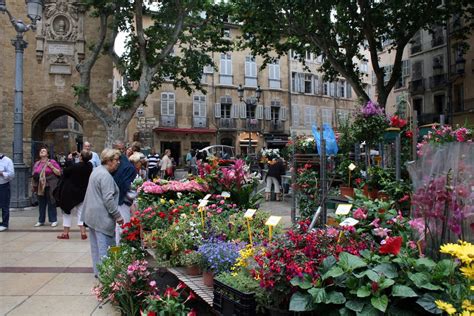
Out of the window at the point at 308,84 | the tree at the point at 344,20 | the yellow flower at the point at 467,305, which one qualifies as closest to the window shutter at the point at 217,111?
the window at the point at 308,84

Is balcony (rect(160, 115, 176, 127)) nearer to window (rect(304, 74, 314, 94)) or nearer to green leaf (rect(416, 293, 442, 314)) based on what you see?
window (rect(304, 74, 314, 94))

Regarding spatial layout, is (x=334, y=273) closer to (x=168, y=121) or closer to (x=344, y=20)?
(x=344, y=20)

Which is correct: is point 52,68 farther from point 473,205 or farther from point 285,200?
point 473,205

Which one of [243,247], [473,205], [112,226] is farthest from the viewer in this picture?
[112,226]

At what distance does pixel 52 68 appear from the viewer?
73.7 ft

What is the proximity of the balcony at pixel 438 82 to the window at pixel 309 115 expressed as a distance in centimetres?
1198

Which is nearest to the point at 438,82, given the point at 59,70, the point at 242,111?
the point at 242,111

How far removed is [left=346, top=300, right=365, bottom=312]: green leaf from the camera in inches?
100

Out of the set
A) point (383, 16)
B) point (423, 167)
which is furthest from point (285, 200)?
point (423, 167)

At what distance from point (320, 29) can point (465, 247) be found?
15.4m

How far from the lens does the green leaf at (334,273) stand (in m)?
2.70

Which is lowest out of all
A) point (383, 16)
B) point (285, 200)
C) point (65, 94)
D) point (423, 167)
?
point (285, 200)

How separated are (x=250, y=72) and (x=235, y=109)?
3.83 metres

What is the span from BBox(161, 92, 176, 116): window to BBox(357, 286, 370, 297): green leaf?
3510cm
